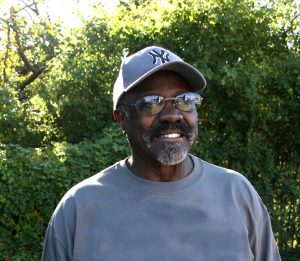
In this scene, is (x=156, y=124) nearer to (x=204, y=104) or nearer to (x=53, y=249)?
(x=53, y=249)

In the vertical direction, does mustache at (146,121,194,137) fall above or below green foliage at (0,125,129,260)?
above

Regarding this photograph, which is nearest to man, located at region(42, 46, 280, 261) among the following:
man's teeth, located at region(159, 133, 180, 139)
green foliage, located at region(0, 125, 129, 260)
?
man's teeth, located at region(159, 133, 180, 139)

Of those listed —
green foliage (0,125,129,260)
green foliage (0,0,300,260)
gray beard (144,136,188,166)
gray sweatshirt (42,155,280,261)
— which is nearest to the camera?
gray sweatshirt (42,155,280,261)

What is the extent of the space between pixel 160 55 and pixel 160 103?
0.19 m

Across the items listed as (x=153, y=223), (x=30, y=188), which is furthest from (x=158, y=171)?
(x=30, y=188)

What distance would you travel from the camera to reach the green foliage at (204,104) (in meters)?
5.60

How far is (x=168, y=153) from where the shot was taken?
217 cm

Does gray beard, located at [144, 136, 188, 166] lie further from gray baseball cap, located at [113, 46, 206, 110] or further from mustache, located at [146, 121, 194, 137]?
gray baseball cap, located at [113, 46, 206, 110]

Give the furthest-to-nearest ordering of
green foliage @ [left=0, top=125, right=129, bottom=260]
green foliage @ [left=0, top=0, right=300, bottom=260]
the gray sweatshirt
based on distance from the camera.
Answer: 1. green foliage @ [left=0, top=0, right=300, bottom=260]
2. green foliage @ [left=0, top=125, right=129, bottom=260]
3. the gray sweatshirt

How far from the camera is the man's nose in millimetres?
2154

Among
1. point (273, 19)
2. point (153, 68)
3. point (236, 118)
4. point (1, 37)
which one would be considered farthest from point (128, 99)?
point (1, 37)

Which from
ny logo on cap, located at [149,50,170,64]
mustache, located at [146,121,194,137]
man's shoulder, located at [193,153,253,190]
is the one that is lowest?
man's shoulder, located at [193,153,253,190]

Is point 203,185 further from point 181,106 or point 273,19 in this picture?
point 273,19

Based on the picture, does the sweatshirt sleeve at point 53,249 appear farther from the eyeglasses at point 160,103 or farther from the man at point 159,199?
the eyeglasses at point 160,103
